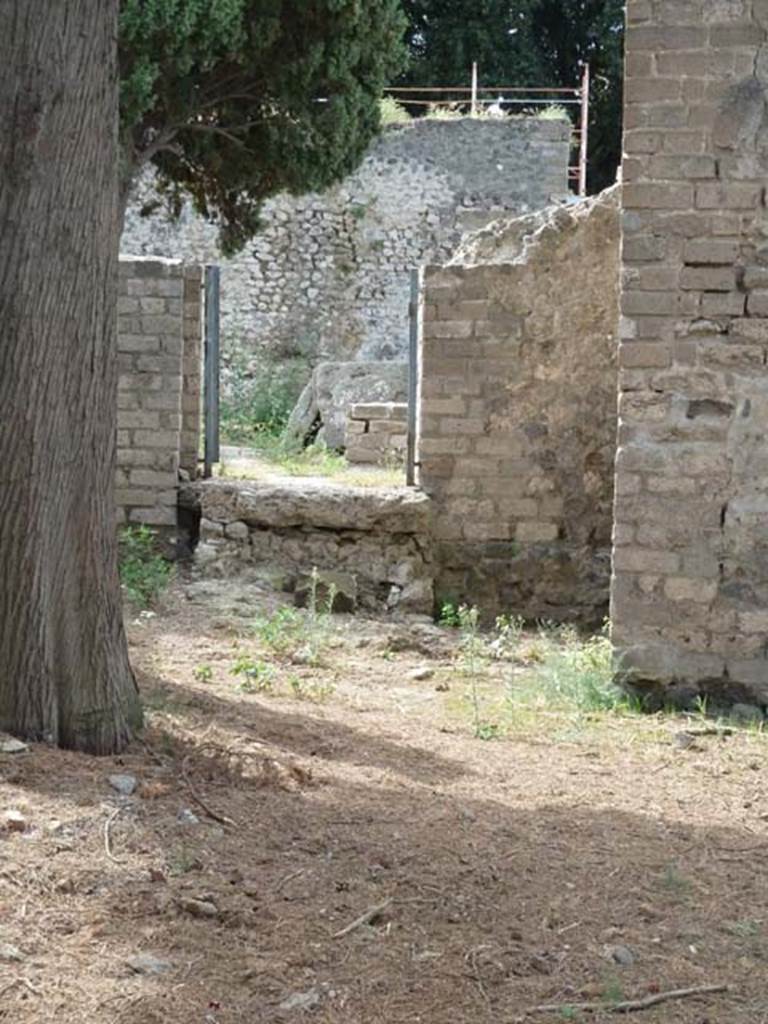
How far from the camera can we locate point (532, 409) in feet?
33.1

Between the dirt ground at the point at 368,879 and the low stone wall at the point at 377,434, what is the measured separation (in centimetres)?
630

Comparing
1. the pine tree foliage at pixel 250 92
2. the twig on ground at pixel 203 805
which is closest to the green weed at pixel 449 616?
the pine tree foliage at pixel 250 92

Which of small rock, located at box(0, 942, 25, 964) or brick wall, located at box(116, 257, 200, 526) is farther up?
brick wall, located at box(116, 257, 200, 526)

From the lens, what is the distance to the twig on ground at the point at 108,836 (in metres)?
3.84

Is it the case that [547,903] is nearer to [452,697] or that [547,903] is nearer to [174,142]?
[452,697]

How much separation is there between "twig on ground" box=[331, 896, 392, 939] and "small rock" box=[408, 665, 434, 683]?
3.98 m

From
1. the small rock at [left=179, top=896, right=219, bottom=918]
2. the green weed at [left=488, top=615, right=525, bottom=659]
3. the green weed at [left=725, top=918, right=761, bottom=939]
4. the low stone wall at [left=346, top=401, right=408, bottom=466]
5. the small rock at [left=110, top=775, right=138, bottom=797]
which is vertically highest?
the low stone wall at [left=346, top=401, right=408, bottom=466]

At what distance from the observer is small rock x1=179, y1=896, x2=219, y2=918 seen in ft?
11.9

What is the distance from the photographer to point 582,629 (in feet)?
33.2

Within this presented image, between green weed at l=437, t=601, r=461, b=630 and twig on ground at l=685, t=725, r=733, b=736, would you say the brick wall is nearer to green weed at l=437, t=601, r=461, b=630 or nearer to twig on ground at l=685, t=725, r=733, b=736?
green weed at l=437, t=601, r=461, b=630

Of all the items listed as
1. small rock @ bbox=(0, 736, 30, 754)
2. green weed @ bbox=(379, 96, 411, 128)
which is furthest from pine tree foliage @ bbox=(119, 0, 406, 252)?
green weed @ bbox=(379, 96, 411, 128)

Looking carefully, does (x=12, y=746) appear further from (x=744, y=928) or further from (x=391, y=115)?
(x=391, y=115)

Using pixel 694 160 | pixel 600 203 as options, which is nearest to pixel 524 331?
pixel 600 203

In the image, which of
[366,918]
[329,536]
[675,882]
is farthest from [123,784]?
[329,536]
